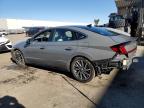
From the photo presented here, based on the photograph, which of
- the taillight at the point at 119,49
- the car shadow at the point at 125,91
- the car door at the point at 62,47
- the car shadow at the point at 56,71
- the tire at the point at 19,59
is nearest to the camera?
the car shadow at the point at 125,91

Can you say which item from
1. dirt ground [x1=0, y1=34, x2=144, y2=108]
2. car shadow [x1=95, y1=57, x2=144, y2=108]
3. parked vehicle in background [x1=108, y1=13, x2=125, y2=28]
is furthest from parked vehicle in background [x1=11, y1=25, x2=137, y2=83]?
parked vehicle in background [x1=108, y1=13, x2=125, y2=28]

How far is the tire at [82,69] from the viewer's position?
582cm

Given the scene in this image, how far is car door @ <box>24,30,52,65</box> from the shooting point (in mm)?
6961

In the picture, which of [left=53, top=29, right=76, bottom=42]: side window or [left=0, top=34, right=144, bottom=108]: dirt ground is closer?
[left=0, top=34, right=144, bottom=108]: dirt ground

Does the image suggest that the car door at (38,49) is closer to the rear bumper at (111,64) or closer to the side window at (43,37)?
the side window at (43,37)

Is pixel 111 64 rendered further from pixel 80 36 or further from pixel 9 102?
pixel 9 102

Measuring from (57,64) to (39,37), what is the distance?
54.3 inches

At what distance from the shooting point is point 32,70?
24.6 ft

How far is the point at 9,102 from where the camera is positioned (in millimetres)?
4789

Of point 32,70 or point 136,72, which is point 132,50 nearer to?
point 136,72

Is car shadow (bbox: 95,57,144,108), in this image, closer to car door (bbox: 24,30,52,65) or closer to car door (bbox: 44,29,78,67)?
car door (bbox: 44,29,78,67)

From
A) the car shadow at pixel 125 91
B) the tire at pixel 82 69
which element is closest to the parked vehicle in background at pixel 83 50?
the tire at pixel 82 69

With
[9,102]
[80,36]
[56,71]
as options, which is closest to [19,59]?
[56,71]

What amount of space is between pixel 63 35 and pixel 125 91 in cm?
259
